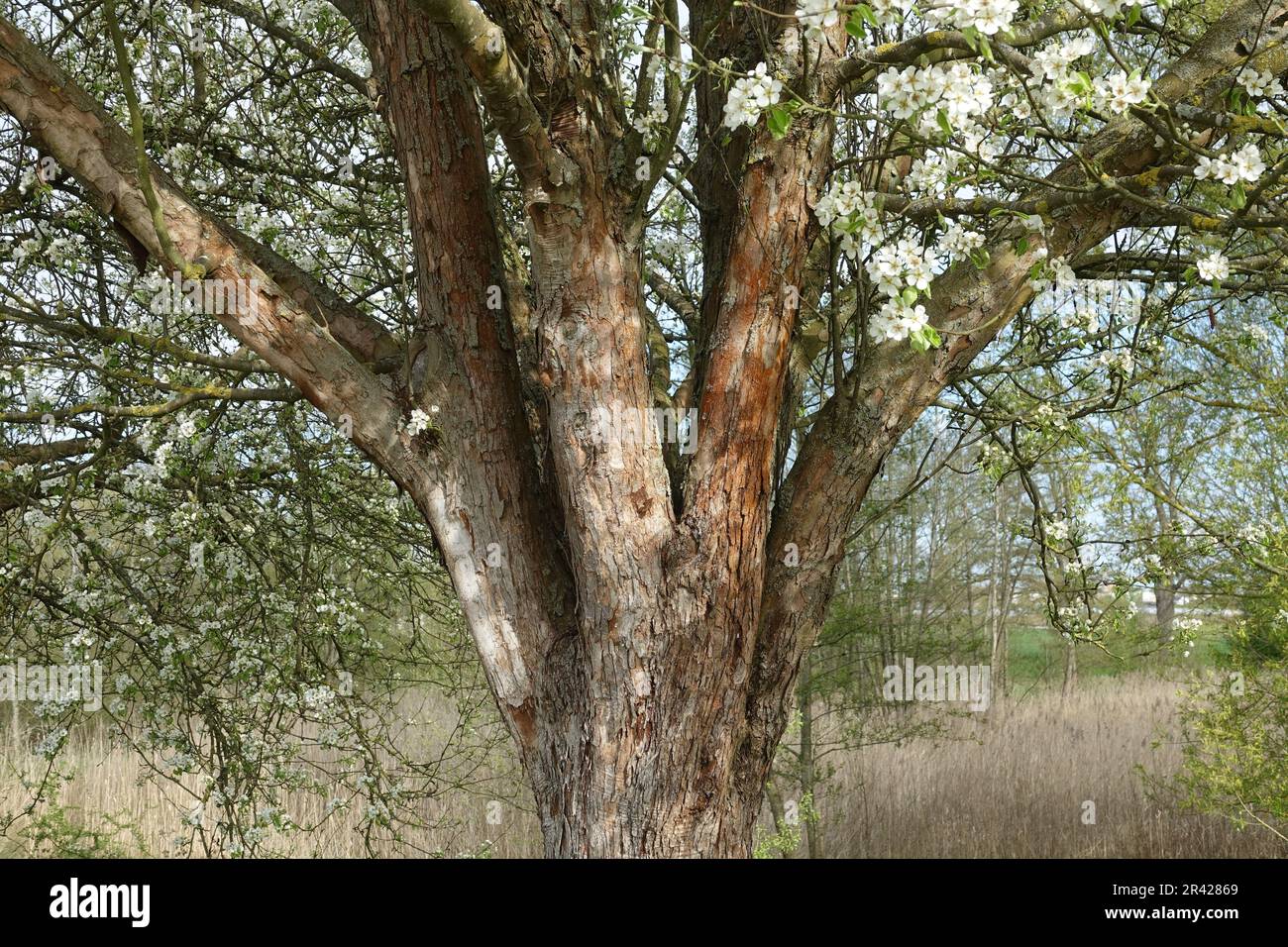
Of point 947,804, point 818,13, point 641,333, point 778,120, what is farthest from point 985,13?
point 947,804

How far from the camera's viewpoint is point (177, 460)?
403cm

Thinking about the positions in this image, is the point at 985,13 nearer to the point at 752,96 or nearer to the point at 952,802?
the point at 752,96

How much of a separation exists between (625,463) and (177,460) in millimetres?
2072

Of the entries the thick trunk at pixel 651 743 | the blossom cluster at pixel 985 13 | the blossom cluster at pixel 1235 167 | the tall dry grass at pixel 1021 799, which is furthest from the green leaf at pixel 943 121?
the tall dry grass at pixel 1021 799

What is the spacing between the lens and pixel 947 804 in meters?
9.31

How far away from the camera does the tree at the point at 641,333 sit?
2760 mm

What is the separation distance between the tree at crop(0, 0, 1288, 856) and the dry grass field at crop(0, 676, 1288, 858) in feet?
16.2

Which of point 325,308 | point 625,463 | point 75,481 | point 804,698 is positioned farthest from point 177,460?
point 804,698

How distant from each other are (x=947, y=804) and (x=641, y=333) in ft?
25.1

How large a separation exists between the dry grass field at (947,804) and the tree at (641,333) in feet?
16.2

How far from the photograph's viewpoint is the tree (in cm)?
276

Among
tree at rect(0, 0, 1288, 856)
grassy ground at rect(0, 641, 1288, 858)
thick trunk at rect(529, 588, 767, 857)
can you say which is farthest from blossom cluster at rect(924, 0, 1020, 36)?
grassy ground at rect(0, 641, 1288, 858)

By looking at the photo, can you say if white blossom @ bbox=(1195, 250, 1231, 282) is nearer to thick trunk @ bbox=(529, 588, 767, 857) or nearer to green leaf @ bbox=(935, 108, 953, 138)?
green leaf @ bbox=(935, 108, 953, 138)
